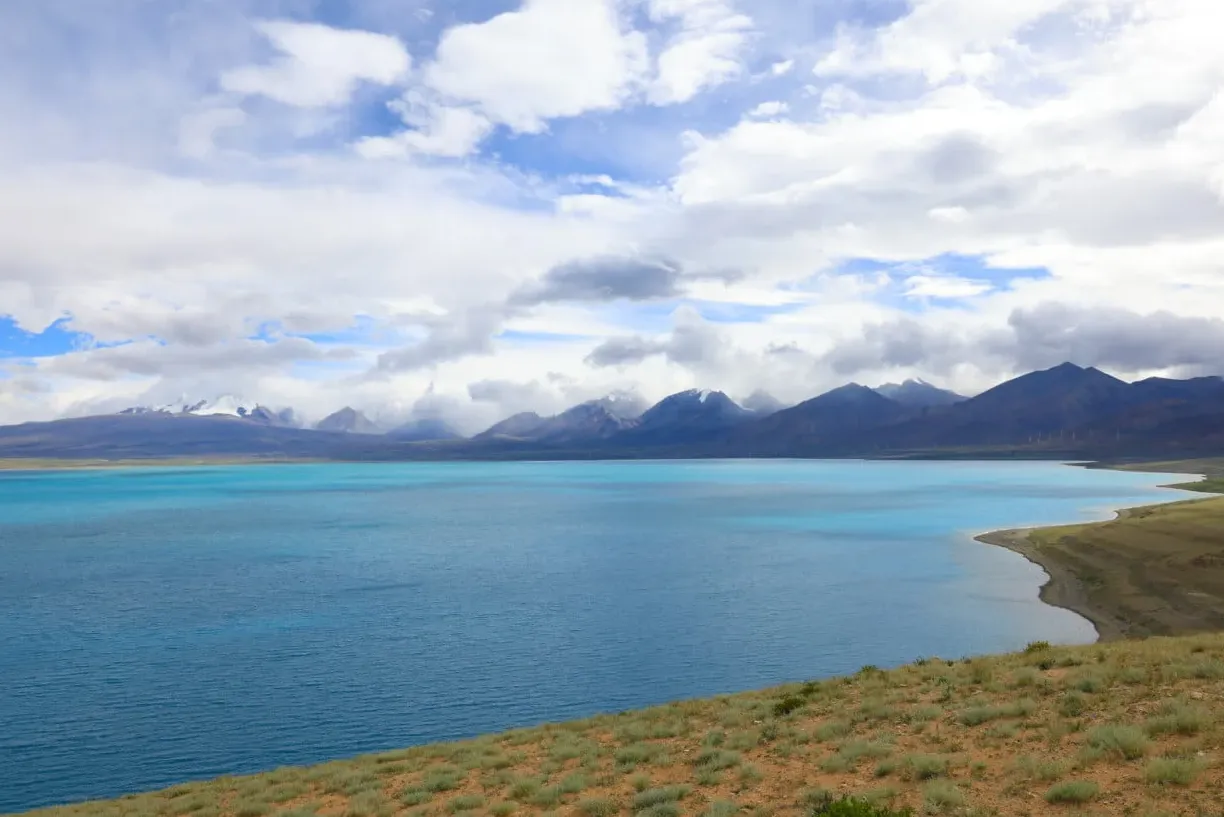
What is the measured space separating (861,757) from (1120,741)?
16.4 ft

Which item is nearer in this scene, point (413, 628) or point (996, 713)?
point (996, 713)

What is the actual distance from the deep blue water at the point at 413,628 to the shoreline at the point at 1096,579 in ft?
7.06

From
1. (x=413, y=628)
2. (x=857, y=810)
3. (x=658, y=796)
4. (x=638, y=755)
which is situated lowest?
(x=413, y=628)

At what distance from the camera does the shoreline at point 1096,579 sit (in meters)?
48.2

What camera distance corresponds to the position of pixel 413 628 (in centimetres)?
5222

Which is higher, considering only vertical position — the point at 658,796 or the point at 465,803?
the point at 658,796

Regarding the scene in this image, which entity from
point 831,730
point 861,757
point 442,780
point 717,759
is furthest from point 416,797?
point 861,757

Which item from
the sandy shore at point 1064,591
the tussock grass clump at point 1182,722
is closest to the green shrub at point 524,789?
the tussock grass clump at point 1182,722

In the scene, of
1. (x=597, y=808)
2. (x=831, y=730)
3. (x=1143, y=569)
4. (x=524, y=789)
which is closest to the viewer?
(x=597, y=808)

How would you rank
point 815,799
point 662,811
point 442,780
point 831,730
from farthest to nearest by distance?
Answer: point 442,780, point 831,730, point 662,811, point 815,799

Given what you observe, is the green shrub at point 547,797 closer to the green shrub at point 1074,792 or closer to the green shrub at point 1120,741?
the green shrub at point 1074,792

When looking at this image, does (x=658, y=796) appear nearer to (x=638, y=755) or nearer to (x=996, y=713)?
(x=638, y=755)

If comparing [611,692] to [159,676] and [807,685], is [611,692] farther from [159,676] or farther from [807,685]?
[159,676]

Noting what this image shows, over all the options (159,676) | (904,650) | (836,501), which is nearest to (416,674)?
(159,676)
